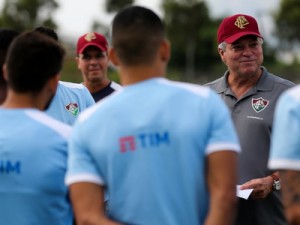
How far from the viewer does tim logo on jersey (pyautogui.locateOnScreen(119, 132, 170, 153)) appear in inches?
115

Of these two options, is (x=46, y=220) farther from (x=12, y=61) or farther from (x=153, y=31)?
(x=153, y=31)

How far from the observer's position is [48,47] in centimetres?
327

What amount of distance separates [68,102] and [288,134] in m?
2.56

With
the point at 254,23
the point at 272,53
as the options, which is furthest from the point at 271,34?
the point at 254,23

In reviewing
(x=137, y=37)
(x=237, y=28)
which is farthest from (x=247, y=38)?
(x=137, y=37)

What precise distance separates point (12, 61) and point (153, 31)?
2.30 ft

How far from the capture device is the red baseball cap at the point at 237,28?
510 cm

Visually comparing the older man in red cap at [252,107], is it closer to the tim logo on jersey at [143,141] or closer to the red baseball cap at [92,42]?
the tim logo on jersey at [143,141]

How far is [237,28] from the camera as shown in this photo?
5.13 meters

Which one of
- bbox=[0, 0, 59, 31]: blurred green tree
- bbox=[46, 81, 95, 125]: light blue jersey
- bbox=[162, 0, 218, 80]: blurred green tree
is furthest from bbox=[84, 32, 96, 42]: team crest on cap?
bbox=[162, 0, 218, 80]: blurred green tree

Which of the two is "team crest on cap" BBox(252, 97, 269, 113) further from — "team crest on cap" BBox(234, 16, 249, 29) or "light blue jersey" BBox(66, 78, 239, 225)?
"light blue jersey" BBox(66, 78, 239, 225)

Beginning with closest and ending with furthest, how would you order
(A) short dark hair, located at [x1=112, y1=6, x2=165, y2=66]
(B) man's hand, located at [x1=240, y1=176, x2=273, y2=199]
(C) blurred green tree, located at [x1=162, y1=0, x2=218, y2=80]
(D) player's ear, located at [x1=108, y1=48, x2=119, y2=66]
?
(A) short dark hair, located at [x1=112, y1=6, x2=165, y2=66] → (D) player's ear, located at [x1=108, y1=48, x2=119, y2=66] → (B) man's hand, located at [x1=240, y1=176, x2=273, y2=199] → (C) blurred green tree, located at [x1=162, y1=0, x2=218, y2=80]

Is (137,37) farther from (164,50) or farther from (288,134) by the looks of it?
(288,134)

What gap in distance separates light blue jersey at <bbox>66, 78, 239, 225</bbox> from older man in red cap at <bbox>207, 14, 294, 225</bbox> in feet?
5.86
